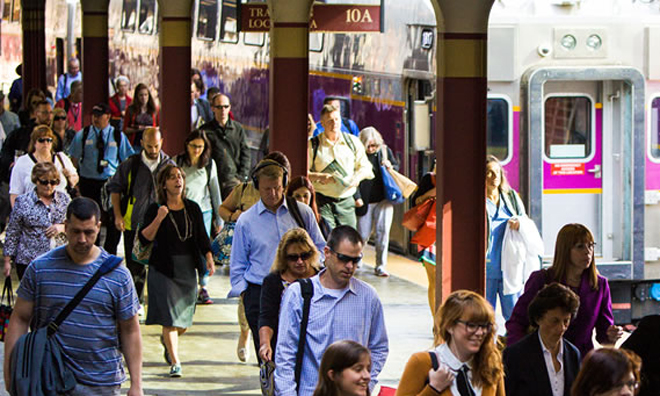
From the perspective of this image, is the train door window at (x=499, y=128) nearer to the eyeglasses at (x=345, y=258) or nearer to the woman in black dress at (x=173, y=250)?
the woman in black dress at (x=173, y=250)

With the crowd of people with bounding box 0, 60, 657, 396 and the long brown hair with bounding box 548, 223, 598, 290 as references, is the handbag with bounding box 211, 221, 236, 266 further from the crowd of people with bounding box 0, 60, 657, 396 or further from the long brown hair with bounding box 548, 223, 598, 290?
the long brown hair with bounding box 548, 223, 598, 290

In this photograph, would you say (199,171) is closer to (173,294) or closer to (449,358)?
(173,294)

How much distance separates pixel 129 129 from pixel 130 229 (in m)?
4.95

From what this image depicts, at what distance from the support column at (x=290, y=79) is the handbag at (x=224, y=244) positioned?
1.73 meters

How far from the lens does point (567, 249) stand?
26.4 ft

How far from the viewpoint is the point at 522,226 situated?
38.4ft

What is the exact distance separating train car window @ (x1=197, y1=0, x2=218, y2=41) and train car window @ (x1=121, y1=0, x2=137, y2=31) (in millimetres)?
4074

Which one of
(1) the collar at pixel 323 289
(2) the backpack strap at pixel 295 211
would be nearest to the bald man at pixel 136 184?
(2) the backpack strap at pixel 295 211

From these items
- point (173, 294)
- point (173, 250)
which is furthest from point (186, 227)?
point (173, 294)

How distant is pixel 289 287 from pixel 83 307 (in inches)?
39.3

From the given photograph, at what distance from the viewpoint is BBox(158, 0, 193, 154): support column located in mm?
16031

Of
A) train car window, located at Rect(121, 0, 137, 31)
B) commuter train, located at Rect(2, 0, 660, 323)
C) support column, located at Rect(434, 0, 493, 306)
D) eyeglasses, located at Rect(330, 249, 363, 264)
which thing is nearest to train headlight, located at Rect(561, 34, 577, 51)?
commuter train, located at Rect(2, 0, 660, 323)

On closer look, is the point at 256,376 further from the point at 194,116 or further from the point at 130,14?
the point at 130,14

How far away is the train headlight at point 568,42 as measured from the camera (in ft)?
41.7
